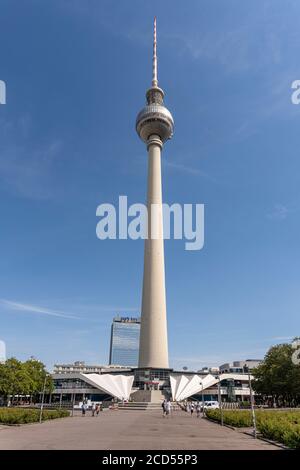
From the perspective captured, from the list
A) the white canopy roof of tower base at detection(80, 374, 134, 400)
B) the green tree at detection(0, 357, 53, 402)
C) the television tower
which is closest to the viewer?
the green tree at detection(0, 357, 53, 402)

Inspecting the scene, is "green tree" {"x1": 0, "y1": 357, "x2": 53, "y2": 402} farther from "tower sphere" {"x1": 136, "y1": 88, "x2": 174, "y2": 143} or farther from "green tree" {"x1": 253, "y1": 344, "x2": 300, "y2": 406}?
"tower sphere" {"x1": 136, "y1": 88, "x2": 174, "y2": 143}

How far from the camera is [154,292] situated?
8781 cm

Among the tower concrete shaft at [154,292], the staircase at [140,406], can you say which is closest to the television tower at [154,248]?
the tower concrete shaft at [154,292]

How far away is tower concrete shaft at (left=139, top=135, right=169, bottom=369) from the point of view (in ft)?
280

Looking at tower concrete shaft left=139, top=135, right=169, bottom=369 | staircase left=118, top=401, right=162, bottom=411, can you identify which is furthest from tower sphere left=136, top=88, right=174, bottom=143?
staircase left=118, top=401, right=162, bottom=411

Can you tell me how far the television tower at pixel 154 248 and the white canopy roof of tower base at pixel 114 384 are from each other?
221 inches

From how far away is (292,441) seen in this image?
16.5m

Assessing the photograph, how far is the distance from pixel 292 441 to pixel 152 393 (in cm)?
6326

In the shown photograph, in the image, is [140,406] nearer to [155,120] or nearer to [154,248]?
[154,248]

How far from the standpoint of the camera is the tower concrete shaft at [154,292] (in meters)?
85.4

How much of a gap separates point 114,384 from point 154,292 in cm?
2215

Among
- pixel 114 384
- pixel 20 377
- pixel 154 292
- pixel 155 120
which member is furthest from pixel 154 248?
pixel 20 377
